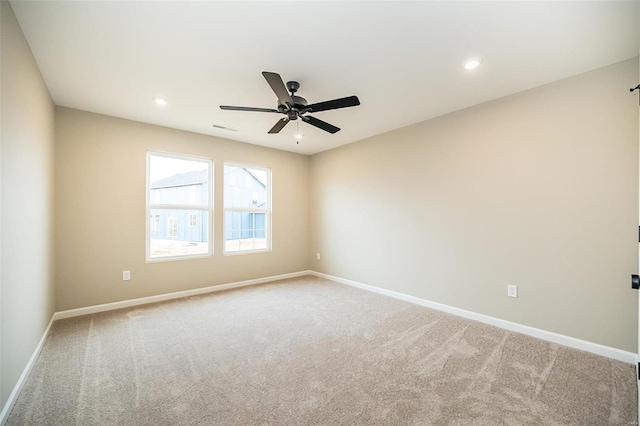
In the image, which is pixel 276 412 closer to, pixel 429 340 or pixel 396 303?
pixel 429 340

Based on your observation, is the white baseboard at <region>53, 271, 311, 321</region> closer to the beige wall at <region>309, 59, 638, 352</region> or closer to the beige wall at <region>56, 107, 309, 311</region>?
the beige wall at <region>56, 107, 309, 311</region>

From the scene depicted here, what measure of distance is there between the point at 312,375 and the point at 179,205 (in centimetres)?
327

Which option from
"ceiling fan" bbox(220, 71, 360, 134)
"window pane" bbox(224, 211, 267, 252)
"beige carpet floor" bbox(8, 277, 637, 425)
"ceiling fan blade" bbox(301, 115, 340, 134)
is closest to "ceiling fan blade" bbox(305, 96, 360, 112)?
"ceiling fan" bbox(220, 71, 360, 134)

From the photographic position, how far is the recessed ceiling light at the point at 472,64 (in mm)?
2311

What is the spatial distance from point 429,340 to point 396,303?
1.11 metres

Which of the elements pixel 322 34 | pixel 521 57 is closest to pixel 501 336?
pixel 521 57

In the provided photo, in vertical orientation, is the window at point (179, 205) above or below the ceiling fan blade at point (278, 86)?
below

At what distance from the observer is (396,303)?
3.77 m

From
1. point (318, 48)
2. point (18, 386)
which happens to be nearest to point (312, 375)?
point (18, 386)

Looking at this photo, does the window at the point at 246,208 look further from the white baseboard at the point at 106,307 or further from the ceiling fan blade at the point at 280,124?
the ceiling fan blade at the point at 280,124

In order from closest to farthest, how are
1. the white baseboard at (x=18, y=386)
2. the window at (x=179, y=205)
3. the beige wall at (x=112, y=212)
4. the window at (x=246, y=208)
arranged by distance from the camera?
the white baseboard at (x=18, y=386)
the beige wall at (x=112, y=212)
the window at (x=179, y=205)
the window at (x=246, y=208)

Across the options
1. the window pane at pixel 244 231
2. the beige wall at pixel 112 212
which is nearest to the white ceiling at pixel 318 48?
the beige wall at pixel 112 212

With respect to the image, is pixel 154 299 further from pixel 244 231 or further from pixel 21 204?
pixel 21 204

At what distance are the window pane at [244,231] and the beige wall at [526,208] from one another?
2.12 meters
